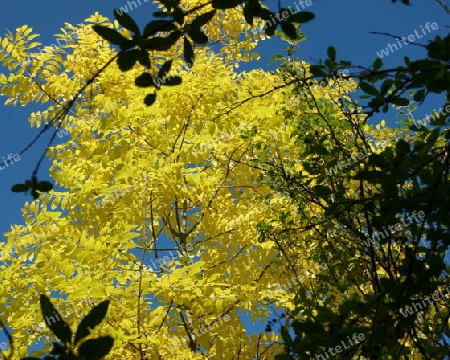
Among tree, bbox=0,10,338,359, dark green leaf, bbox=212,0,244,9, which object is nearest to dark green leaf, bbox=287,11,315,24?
dark green leaf, bbox=212,0,244,9

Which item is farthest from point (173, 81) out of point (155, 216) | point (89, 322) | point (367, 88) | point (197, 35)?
point (155, 216)

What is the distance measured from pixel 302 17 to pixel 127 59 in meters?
0.54

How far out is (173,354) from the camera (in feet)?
13.5

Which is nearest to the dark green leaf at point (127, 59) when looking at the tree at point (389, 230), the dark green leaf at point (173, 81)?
the dark green leaf at point (173, 81)

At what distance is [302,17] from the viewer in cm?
157

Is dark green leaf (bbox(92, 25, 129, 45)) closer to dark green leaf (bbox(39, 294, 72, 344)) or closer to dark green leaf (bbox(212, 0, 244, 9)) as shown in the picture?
dark green leaf (bbox(212, 0, 244, 9))

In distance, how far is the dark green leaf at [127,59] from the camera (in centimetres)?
147

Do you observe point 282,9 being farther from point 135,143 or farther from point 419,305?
point 135,143

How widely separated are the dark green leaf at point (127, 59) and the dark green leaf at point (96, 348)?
0.82 meters

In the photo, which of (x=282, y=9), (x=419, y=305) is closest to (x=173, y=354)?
(x=419, y=305)

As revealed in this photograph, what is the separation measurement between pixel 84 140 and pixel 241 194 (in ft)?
6.72

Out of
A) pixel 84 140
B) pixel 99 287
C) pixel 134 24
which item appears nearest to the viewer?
pixel 134 24

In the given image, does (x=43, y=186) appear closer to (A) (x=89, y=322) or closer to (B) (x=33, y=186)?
(B) (x=33, y=186)

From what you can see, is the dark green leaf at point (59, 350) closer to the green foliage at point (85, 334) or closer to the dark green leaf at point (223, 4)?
the green foliage at point (85, 334)
